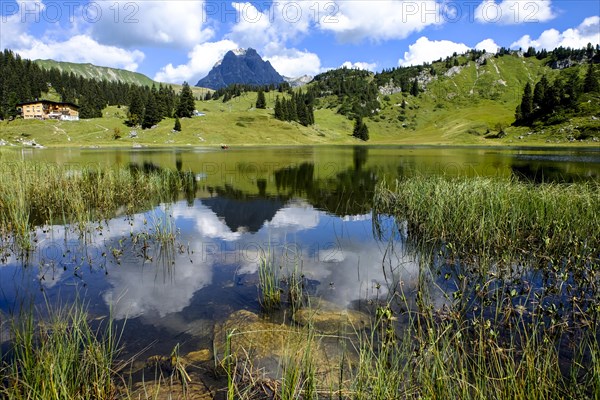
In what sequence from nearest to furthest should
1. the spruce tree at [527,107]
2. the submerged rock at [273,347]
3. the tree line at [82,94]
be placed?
the submerged rock at [273,347], the tree line at [82,94], the spruce tree at [527,107]

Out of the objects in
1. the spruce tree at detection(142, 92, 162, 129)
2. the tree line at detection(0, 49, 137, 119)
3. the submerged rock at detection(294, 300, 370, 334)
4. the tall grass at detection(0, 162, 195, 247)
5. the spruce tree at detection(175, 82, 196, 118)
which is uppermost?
the tree line at detection(0, 49, 137, 119)

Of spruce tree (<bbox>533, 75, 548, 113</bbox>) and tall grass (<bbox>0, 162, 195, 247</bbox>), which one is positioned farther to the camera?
spruce tree (<bbox>533, 75, 548, 113</bbox>)

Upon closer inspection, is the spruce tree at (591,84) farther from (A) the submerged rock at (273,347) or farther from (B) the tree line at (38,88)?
(B) the tree line at (38,88)

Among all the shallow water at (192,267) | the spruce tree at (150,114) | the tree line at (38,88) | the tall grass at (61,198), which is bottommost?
the shallow water at (192,267)

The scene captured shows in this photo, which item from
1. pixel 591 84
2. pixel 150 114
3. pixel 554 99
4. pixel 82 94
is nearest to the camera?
pixel 150 114

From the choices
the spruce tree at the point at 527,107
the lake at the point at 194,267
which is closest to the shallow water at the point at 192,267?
the lake at the point at 194,267

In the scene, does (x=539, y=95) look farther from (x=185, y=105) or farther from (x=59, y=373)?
(x=59, y=373)

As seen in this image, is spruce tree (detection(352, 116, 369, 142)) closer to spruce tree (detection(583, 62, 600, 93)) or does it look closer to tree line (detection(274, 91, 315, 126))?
tree line (detection(274, 91, 315, 126))

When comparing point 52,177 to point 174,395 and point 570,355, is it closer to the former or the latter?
point 174,395

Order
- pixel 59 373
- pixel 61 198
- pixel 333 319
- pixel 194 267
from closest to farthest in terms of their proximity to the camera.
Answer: pixel 59 373 → pixel 333 319 → pixel 194 267 → pixel 61 198

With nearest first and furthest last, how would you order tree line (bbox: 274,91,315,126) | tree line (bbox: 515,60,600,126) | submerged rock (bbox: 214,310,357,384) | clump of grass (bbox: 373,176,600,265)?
submerged rock (bbox: 214,310,357,384), clump of grass (bbox: 373,176,600,265), tree line (bbox: 515,60,600,126), tree line (bbox: 274,91,315,126)

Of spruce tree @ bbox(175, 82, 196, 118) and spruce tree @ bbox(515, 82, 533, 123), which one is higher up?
spruce tree @ bbox(175, 82, 196, 118)

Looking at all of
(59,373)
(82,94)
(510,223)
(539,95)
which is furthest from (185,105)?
(59,373)

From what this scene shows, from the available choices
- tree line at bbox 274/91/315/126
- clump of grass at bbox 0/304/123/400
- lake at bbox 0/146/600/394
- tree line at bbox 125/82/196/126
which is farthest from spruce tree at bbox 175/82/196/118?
clump of grass at bbox 0/304/123/400
